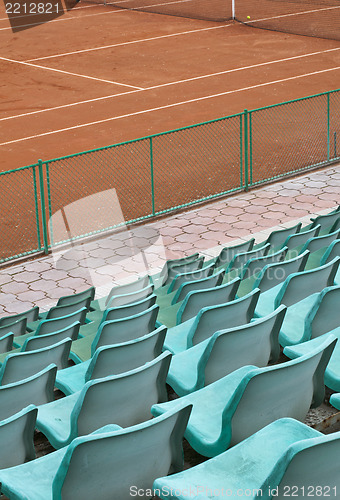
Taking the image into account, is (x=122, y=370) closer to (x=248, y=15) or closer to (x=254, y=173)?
(x=254, y=173)

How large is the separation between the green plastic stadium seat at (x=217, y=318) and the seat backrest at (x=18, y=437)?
5.43 ft

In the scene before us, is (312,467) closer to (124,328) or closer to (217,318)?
(217,318)

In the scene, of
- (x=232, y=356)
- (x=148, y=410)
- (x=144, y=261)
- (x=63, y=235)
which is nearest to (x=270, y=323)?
(x=232, y=356)

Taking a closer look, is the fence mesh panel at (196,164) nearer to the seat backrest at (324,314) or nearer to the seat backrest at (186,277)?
the seat backrest at (186,277)

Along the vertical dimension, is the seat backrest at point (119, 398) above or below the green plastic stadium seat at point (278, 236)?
above

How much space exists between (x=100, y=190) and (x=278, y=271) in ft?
29.2

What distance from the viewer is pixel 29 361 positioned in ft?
18.3

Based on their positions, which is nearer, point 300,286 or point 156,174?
point 300,286

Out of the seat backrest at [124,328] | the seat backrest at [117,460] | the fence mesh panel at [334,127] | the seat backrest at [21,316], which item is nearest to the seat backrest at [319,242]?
the seat backrest at [124,328]

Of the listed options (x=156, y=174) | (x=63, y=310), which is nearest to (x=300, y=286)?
(x=63, y=310)

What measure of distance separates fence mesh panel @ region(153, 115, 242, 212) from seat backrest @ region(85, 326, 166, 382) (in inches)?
377

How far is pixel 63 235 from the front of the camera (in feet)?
43.6

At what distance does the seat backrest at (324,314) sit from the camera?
5121 mm

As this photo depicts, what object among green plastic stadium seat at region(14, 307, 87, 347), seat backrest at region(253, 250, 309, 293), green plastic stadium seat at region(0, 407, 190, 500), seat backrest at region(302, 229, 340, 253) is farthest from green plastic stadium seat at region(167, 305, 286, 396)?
seat backrest at region(302, 229, 340, 253)
